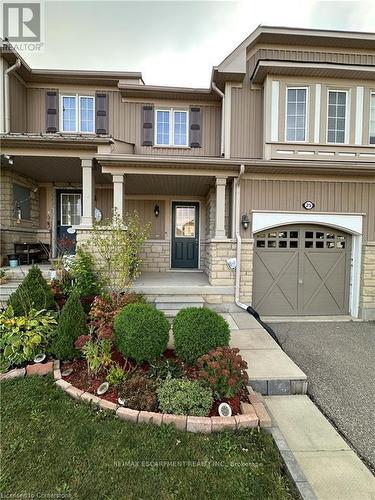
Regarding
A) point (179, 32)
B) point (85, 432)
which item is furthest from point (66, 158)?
point (85, 432)

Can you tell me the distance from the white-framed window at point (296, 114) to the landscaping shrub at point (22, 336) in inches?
286

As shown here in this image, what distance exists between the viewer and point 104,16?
22.7 ft

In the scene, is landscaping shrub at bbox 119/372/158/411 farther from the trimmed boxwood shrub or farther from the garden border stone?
the trimmed boxwood shrub

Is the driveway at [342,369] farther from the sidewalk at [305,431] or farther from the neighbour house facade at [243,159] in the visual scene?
the neighbour house facade at [243,159]

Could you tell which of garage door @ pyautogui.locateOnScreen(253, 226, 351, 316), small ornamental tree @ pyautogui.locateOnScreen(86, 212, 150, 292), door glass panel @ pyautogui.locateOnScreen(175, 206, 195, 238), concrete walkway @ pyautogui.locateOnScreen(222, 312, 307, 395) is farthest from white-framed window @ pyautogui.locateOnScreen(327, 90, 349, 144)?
small ornamental tree @ pyautogui.locateOnScreen(86, 212, 150, 292)

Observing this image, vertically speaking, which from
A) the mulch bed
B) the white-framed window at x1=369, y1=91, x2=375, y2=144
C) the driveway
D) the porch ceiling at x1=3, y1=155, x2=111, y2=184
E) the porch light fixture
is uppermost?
the white-framed window at x1=369, y1=91, x2=375, y2=144

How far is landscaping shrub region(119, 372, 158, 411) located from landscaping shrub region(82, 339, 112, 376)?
0.42 metres

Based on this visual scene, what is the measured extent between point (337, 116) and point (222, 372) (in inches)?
303

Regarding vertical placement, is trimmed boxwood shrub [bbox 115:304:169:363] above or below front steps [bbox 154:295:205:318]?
above

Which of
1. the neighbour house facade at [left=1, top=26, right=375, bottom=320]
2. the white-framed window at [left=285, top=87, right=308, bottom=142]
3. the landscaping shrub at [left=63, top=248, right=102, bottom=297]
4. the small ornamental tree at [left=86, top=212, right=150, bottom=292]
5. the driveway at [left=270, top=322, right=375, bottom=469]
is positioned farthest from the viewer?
the white-framed window at [left=285, top=87, right=308, bottom=142]

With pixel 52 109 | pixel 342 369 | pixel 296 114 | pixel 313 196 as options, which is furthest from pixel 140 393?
pixel 52 109

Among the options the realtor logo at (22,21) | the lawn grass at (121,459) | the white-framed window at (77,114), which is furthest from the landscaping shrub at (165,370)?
the realtor logo at (22,21)

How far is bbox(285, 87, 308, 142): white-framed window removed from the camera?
23.2ft

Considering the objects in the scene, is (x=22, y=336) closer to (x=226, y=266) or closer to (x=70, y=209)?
(x=226, y=266)
